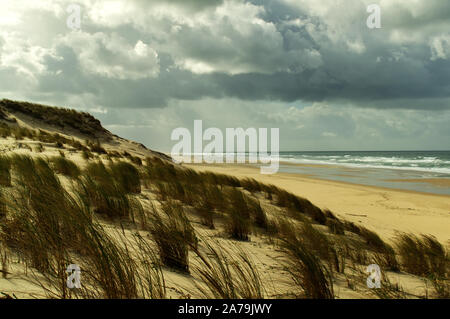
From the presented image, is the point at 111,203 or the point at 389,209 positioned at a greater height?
the point at 111,203

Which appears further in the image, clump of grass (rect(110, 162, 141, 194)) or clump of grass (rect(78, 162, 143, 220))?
clump of grass (rect(110, 162, 141, 194))

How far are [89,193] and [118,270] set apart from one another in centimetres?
267

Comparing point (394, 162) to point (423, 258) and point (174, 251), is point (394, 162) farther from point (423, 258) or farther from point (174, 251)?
point (174, 251)

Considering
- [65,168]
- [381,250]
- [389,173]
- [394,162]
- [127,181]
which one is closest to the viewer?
[381,250]

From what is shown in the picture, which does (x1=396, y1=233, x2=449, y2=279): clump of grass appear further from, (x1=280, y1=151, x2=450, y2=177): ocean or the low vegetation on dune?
(x1=280, y1=151, x2=450, y2=177): ocean

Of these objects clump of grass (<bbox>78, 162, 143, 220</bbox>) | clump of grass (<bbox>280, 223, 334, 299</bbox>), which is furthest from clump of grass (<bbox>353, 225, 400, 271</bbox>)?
clump of grass (<bbox>78, 162, 143, 220</bbox>)

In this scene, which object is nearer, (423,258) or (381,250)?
(423,258)

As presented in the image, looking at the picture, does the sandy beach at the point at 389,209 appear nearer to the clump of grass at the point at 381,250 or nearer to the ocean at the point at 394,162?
the clump of grass at the point at 381,250

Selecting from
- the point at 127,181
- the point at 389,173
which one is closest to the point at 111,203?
the point at 127,181

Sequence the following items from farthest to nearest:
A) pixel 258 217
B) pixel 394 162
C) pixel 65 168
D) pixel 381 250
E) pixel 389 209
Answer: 1. pixel 394 162
2. pixel 389 209
3. pixel 65 168
4. pixel 258 217
5. pixel 381 250

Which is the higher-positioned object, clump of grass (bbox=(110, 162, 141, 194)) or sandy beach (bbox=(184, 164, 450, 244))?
clump of grass (bbox=(110, 162, 141, 194))

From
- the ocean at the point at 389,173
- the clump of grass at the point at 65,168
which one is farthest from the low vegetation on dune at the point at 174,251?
the ocean at the point at 389,173
